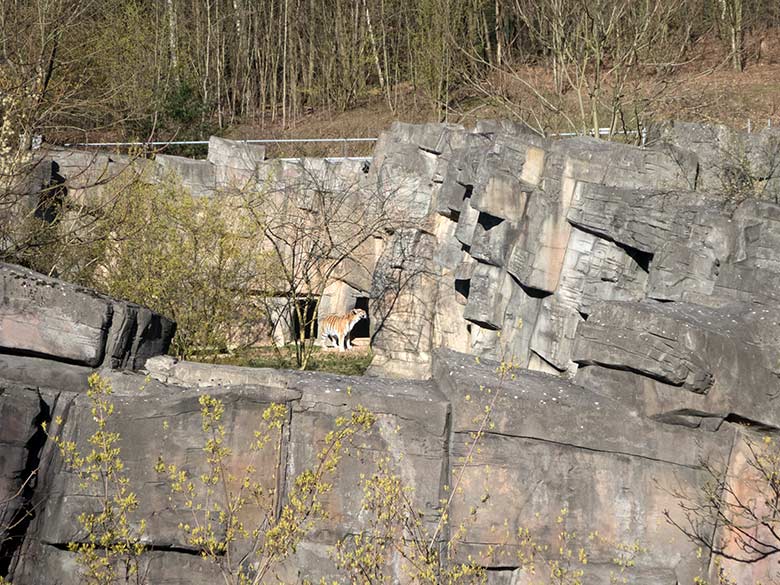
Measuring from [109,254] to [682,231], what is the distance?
26.7 ft

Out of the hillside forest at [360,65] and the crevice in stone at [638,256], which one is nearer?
the crevice in stone at [638,256]

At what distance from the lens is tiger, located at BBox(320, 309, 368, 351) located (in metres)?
22.3

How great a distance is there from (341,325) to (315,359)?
2.33 meters

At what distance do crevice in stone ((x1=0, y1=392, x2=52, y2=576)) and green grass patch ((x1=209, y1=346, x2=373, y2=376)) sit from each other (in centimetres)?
876

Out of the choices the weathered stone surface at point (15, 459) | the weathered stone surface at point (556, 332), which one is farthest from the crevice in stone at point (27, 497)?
the weathered stone surface at point (556, 332)

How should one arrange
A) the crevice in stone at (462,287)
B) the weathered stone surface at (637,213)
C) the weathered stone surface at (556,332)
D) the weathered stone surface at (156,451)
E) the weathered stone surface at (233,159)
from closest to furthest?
the weathered stone surface at (156,451) → the weathered stone surface at (637,213) → the weathered stone surface at (556,332) → the crevice in stone at (462,287) → the weathered stone surface at (233,159)

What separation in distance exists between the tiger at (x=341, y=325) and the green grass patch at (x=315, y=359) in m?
0.37

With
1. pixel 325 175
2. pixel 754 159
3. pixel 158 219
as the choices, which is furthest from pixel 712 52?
pixel 158 219

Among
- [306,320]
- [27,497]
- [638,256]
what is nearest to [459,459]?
[27,497]

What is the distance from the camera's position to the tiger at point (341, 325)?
2228 cm

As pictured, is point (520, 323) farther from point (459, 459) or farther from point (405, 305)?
point (459, 459)

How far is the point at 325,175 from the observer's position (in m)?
22.8

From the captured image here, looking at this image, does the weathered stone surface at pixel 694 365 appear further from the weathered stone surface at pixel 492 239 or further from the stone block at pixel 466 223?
the stone block at pixel 466 223

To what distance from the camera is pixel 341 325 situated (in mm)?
22328
